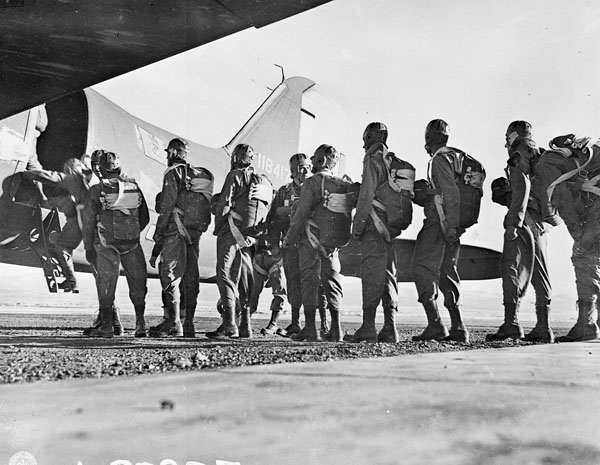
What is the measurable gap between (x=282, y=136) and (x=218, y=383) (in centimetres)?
643

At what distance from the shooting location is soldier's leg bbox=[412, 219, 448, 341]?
3.12 meters

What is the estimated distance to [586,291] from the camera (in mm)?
2920

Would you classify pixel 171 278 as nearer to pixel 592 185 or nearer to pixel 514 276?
pixel 514 276

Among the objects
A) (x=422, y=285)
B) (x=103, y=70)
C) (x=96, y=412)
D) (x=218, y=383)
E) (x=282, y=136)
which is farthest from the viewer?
(x=282, y=136)

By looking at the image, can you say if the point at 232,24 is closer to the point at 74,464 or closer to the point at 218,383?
the point at 218,383

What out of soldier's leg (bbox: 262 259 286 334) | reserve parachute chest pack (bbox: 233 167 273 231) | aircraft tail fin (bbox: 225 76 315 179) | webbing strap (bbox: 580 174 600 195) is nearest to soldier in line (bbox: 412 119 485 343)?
webbing strap (bbox: 580 174 600 195)

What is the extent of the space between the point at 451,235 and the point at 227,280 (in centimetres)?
141

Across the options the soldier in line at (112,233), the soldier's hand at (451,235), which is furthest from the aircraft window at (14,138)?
the soldier's hand at (451,235)

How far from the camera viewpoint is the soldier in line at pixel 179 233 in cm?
369

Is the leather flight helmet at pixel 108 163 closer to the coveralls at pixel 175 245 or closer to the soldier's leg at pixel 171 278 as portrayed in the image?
the coveralls at pixel 175 245

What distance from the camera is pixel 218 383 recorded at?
1318 mm

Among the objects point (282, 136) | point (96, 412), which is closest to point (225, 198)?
point (96, 412)

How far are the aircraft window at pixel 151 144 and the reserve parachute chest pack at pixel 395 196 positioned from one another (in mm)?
2811

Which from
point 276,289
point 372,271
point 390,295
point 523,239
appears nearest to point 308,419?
point 372,271
